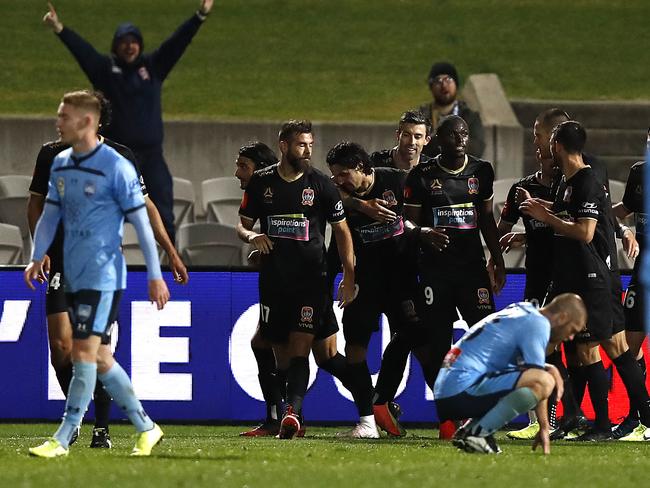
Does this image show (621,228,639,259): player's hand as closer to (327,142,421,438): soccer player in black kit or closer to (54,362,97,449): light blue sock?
(327,142,421,438): soccer player in black kit

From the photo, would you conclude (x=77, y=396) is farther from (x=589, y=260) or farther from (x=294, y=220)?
(x=589, y=260)

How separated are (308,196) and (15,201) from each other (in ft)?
21.8

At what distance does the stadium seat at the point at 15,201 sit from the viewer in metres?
17.2

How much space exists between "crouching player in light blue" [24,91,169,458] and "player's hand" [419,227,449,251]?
2844 mm

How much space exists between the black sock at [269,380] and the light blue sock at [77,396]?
3171mm

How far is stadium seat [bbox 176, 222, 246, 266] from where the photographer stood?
16.0 meters

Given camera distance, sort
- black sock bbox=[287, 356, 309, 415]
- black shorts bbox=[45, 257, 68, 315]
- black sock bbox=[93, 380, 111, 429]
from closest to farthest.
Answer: black shorts bbox=[45, 257, 68, 315]
black sock bbox=[93, 380, 111, 429]
black sock bbox=[287, 356, 309, 415]

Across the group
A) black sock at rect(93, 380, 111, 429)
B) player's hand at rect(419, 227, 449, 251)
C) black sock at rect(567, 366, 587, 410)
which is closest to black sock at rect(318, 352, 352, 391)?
player's hand at rect(419, 227, 449, 251)

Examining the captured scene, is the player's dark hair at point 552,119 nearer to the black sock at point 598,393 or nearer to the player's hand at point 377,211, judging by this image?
the player's hand at point 377,211

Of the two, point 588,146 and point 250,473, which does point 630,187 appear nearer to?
point 250,473

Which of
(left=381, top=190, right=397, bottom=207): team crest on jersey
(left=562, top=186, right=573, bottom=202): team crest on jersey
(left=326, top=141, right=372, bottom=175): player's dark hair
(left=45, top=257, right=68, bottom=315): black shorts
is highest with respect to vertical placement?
(left=326, top=141, right=372, bottom=175): player's dark hair

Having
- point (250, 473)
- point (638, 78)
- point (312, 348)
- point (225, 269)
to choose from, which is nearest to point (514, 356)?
point (250, 473)

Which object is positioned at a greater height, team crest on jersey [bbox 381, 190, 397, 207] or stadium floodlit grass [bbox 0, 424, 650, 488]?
team crest on jersey [bbox 381, 190, 397, 207]

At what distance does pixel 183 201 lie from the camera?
18.0m
